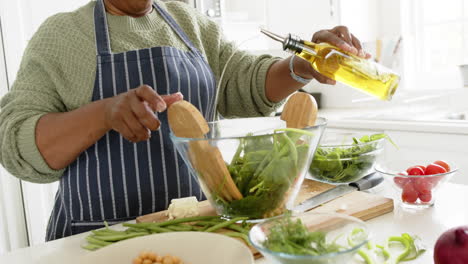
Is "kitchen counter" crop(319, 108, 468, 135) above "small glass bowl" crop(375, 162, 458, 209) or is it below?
below

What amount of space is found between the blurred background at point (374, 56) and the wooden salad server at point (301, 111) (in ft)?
4.23

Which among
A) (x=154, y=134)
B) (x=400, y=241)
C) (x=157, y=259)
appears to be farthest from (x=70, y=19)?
(x=400, y=241)

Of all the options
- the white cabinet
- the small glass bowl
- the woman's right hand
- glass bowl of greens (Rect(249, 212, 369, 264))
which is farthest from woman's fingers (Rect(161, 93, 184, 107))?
the white cabinet

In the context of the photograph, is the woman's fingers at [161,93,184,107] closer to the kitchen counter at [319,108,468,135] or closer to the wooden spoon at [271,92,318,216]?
the wooden spoon at [271,92,318,216]

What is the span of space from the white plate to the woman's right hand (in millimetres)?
188

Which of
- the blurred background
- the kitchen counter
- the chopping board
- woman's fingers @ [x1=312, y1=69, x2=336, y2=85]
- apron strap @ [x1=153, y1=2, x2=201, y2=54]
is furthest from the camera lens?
the blurred background

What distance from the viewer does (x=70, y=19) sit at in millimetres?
1098

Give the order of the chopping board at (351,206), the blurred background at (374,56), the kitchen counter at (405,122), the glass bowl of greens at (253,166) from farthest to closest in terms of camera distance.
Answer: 1. the blurred background at (374,56)
2. the kitchen counter at (405,122)
3. the chopping board at (351,206)
4. the glass bowl of greens at (253,166)

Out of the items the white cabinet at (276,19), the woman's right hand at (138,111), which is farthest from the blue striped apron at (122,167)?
the white cabinet at (276,19)

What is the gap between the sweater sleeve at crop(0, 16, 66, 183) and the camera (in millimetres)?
942

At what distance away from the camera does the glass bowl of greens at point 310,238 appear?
0.52 metres

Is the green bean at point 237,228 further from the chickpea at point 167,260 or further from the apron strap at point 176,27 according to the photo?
the apron strap at point 176,27

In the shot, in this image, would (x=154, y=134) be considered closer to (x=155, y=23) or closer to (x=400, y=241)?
(x=155, y=23)

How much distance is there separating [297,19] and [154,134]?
1.80m
